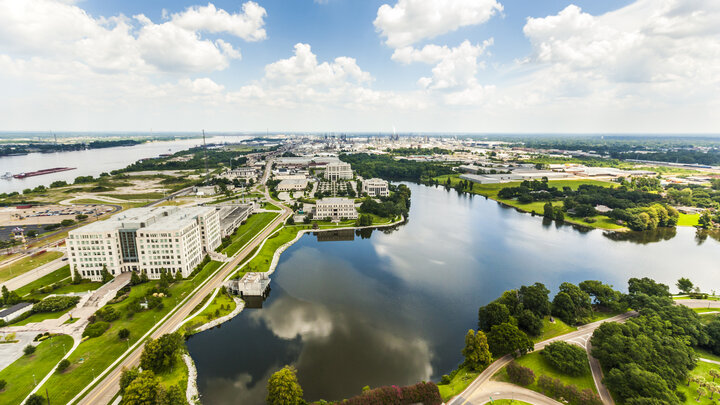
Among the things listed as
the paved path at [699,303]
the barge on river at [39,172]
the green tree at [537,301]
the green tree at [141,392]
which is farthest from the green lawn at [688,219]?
the barge on river at [39,172]

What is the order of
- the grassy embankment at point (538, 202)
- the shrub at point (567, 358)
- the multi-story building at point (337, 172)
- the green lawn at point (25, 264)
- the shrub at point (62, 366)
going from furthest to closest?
the multi-story building at point (337, 172), the grassy embankment at point (538, 202), the green lawn at point (25, 264), the shrub at point (62, 366), the shrub at point (567, 358)

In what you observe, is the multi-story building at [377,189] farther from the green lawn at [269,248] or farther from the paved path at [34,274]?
the paved path at [34,274]

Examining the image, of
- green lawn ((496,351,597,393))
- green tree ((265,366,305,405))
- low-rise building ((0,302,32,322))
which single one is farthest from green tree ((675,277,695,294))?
low-rise building ((0,302,32,322))

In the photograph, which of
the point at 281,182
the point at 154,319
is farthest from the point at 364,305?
the point at 281,182

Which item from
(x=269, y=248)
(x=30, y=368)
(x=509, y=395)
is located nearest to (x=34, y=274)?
(x=30, y=368)

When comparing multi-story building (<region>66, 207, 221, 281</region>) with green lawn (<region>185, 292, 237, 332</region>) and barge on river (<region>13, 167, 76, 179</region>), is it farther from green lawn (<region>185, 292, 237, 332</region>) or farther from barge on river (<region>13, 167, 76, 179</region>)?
barge on river (<region>13, 167, 76, 179</region>)
